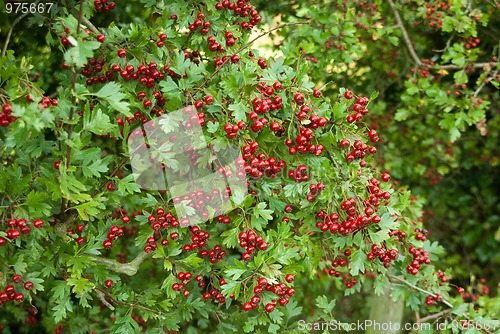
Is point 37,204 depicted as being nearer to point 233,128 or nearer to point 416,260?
point 233,128

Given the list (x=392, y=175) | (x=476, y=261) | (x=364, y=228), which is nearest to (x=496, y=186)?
(x=476, y=261)

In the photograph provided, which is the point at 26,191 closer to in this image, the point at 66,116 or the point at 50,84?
the point at 66,116

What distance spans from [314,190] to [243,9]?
34.1 inches

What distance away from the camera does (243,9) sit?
254cm

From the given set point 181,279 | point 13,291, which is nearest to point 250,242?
point 181,279

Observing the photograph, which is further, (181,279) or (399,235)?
(399,235)

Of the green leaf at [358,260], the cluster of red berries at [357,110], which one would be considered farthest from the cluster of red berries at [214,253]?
the cluster of red berries at [357,110]

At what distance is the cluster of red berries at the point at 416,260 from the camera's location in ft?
9.02

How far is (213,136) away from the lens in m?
2.13

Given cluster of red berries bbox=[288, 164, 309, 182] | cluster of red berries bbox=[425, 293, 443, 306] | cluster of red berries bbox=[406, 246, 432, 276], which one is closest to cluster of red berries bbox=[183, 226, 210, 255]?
cluster of red berries bbox=[288, 164, 309, 182]

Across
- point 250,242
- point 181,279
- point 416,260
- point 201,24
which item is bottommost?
point 416,260

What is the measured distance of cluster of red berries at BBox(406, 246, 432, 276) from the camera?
2.75 m

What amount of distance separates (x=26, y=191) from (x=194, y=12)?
38.6 inches

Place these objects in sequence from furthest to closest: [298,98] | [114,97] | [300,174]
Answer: [300,174] → [298,98] → [114,97]
